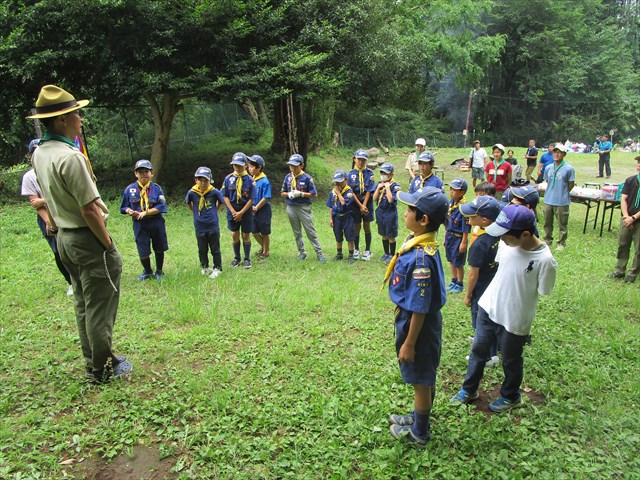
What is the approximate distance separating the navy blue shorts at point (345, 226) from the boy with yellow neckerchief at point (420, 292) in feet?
16.4

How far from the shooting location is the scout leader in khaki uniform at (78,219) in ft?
11.6

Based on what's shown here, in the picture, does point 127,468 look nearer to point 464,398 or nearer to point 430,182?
point 464,398

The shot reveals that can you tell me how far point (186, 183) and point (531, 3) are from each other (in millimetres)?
37333

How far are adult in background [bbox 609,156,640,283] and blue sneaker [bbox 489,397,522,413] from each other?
459 cm

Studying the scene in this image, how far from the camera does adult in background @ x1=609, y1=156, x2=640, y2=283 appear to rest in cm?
701

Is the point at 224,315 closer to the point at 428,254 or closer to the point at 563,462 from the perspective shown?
the point at 428,254

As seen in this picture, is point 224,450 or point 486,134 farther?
point 486,134

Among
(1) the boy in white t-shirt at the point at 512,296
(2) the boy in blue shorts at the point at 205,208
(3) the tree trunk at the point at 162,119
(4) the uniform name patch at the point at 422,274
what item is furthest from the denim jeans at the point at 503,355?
(3) the tree trunk at the point at 162,119

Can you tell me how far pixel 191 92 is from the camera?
41.4 feet

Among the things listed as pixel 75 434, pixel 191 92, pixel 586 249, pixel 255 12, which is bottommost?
pixel 586 249

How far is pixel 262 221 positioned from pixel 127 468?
5399 mm

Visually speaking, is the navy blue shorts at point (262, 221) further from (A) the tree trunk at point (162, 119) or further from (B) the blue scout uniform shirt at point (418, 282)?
(A) the tree trunk at point (162, 119)

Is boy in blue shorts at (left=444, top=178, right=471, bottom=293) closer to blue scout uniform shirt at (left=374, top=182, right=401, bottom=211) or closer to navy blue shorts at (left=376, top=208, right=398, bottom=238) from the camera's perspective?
blue scout uniform shirt at (left=374, top=182, right=401, bottom=211)

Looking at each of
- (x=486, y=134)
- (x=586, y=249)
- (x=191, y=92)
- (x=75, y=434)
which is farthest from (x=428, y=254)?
(x=486, y=134)
